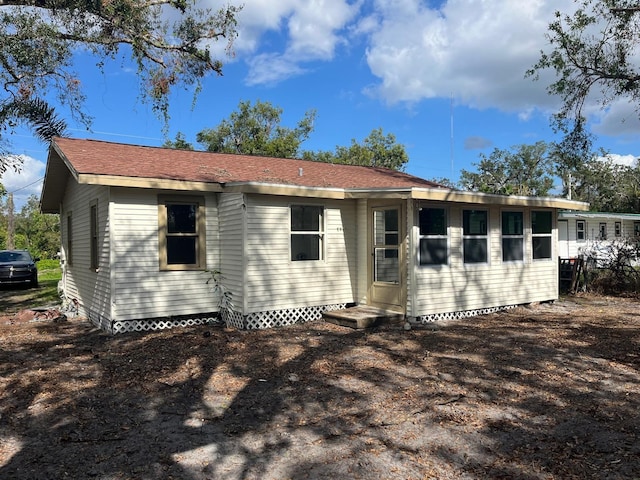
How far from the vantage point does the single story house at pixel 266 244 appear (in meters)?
8.90

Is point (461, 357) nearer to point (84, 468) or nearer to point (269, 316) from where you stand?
point (269, 316)

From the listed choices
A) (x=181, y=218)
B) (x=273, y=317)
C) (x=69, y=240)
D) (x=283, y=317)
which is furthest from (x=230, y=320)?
(x=69, y=240)

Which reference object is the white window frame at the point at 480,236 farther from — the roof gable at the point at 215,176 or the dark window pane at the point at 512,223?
the dark window pane at the point at 512,223

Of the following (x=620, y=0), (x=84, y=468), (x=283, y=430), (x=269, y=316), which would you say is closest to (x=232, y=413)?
(x=283, y=430)

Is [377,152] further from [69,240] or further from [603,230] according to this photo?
[69,240]

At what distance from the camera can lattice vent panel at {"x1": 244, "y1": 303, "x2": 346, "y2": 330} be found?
30.0 feet

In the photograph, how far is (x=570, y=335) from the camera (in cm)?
839

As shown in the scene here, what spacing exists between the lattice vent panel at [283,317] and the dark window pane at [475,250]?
119 inches

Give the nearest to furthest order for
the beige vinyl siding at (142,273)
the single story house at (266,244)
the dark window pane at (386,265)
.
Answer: the beige vinyl siding at (142,273) → the single story house at (266,244) → the dark window pane at (386,265)

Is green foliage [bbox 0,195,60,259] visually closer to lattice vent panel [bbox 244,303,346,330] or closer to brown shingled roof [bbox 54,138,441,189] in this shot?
brown shingled roof [bbox 54,138,441,189]

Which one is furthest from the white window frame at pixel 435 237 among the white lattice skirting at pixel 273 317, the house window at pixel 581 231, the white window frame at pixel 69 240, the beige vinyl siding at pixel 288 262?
the house window at pixel 581 231

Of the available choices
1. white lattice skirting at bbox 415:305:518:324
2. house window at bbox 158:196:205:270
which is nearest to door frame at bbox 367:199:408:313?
white lattice skirting at bbox 415:305:518:324

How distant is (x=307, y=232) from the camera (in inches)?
390

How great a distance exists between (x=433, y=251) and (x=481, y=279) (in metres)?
1.65
